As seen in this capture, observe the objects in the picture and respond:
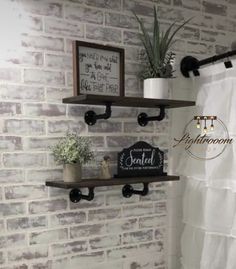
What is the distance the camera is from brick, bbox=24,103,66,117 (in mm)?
1407

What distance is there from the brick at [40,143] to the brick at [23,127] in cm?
3

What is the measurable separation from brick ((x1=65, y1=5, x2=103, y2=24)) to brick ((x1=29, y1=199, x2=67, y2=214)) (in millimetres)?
783

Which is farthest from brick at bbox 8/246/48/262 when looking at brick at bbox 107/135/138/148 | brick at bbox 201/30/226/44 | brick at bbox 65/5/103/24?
brick at bbox 201/30/226/44

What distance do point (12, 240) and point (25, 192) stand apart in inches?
7.6

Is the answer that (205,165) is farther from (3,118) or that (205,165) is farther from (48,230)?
(3,118)

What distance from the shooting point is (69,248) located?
1.50 m

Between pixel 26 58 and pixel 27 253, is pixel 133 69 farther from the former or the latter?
pixel 27 253

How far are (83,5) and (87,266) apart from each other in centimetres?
115

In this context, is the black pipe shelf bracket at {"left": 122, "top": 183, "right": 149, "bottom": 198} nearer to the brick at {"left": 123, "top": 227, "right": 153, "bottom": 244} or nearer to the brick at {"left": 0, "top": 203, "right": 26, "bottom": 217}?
the brick at {"left": 123, "top": 227, "right": 153, "bottom": 244}

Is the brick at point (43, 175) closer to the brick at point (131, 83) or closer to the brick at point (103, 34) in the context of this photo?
the brick at point (131, 83)

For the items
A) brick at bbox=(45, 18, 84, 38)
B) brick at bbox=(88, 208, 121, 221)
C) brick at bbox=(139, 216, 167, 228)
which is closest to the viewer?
brick at bbox=(45, 18, 84, 38)

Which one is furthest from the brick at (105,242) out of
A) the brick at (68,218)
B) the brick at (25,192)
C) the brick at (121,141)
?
the brick at (121,141)

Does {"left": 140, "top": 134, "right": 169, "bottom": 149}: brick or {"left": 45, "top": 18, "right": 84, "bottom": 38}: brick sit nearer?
{"left": 45, "top": 18, "right": 84, "bottom": 38}: brick

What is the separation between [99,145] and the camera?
1564mm
